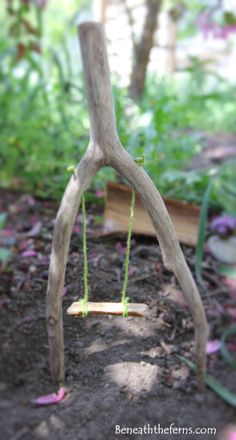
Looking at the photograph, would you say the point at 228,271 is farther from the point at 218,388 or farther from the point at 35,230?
the point at 35,230

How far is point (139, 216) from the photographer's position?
913 mm

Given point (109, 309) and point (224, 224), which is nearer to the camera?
point (109, 309)

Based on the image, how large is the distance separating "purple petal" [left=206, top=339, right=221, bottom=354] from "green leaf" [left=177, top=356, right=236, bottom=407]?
9 centimetres

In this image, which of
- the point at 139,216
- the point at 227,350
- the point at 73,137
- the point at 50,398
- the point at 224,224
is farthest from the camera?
the point at 73,137

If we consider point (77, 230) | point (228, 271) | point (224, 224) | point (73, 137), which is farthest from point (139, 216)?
point (73, 137)

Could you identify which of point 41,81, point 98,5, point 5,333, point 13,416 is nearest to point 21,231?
point 5,333

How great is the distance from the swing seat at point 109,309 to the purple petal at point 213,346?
1.03 feet

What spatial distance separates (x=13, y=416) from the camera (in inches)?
27.1

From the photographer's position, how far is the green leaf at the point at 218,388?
2.92ft

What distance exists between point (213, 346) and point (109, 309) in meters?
0.38

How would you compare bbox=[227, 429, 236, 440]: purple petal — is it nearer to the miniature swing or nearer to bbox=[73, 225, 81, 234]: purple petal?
the miniature swing

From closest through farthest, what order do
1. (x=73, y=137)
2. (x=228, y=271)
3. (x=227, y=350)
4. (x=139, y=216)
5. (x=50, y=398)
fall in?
1. (x=50, y=398)
2. (x=139, y=216)
3. (x=227, y=350)
4. (x=228, y=271)
5. (x=73, y=137)

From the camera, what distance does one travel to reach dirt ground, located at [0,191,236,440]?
0.69 meters

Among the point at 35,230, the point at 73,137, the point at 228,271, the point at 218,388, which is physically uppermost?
the point at 73,137
